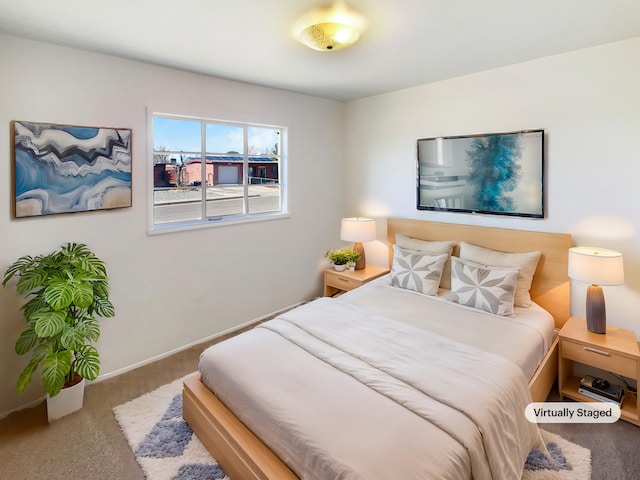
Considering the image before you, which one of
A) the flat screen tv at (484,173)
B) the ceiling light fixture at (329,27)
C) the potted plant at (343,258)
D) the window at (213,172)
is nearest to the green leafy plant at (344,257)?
the potted plant at (343,258)

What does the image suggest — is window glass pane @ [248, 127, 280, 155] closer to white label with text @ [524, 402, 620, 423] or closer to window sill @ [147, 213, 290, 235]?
window sill @ [147, 213, 290, 235]

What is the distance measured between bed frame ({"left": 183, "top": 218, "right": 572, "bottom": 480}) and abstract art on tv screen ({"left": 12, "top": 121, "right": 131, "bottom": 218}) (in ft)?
4.89

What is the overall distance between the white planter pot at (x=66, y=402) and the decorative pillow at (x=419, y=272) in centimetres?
255

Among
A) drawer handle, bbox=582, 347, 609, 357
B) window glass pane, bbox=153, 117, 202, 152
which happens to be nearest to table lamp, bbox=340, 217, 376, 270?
window glass pane, bbox=153, 117, 202, 152

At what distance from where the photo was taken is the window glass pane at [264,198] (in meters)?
3.69

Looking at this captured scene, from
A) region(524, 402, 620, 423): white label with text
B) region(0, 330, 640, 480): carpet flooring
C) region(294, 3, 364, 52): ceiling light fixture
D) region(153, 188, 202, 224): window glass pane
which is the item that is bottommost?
region(0, 330, 640, 480): carpet flooring

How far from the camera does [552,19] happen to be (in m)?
2.04

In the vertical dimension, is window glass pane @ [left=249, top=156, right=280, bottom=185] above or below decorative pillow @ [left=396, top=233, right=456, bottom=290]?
above

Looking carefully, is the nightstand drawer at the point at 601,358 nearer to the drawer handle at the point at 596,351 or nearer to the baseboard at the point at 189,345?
the drawer handle at the point at 596,351

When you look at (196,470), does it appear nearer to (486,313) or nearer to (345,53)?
(486,313)

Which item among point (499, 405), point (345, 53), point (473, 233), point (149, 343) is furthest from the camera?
point (473, 233)

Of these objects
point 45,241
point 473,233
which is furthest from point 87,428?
point 473,233

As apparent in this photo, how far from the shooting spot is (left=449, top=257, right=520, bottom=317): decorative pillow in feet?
8.41

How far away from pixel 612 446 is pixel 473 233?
5.73ft
